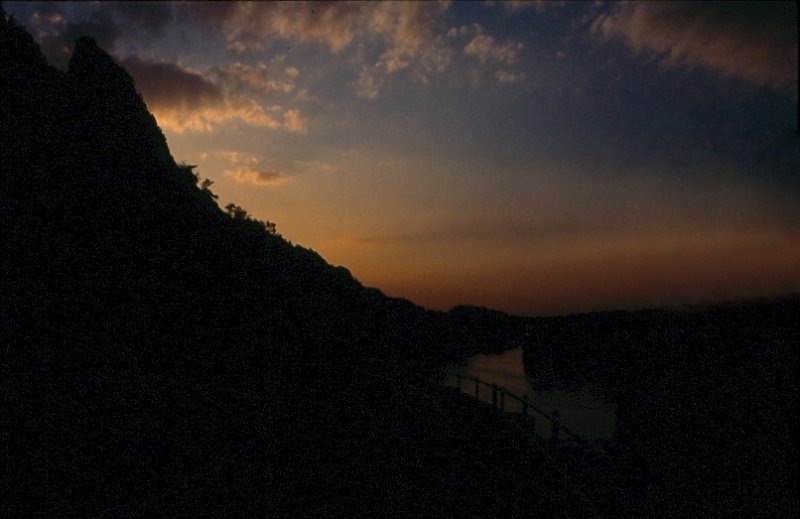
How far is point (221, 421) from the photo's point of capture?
19.6 meters

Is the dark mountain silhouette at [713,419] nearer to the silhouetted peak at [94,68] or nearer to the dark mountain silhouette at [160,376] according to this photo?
the dark mountain silhouette at [160,376]

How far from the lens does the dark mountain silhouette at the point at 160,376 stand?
1370 centimetres

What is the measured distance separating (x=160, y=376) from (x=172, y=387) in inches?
42.4

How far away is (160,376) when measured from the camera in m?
22.8

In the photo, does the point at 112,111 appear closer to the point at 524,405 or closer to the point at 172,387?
the point at 172,387

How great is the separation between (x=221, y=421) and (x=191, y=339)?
7.85m

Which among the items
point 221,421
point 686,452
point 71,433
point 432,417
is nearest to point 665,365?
point 686,452

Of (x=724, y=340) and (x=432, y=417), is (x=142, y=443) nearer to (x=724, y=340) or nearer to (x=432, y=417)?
(x=432, y=417)

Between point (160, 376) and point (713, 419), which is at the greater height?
point (160, 376)

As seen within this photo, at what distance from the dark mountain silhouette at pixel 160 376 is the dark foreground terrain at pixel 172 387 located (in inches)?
3.6

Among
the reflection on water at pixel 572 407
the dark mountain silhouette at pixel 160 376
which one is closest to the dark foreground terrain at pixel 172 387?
the dark mountain silhouette at pixel 160 376

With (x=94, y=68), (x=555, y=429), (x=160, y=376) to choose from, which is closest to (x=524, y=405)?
(x=555, y=429)

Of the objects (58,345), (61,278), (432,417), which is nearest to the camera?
(432,417)

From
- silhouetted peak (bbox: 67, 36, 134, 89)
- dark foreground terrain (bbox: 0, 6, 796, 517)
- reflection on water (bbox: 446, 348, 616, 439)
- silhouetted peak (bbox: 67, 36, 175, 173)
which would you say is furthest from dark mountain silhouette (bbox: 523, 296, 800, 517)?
silhouetted peak (bbox: 67, 36, 134, 89)
